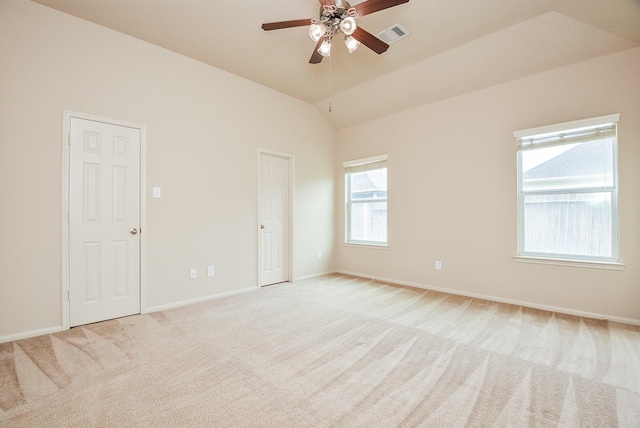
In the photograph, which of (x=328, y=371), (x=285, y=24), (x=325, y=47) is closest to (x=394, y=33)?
(x=325, y=47)

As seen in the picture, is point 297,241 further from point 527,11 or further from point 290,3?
point 527,11

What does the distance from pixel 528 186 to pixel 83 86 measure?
16.9ft

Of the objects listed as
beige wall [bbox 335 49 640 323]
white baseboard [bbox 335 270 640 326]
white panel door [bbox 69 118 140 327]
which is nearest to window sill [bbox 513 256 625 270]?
beige wall [bbox 335 49 640 323]

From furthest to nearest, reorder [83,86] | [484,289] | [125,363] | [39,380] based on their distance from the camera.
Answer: [484,289], [83,86], [125,363], [39,380]

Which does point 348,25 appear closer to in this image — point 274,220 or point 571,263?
point 274,220

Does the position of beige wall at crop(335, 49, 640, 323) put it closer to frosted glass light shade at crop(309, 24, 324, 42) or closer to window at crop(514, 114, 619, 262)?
window at crop(514, 114, 619, 262)

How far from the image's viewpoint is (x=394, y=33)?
3002 mm

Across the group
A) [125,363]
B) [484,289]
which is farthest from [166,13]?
[484,289]

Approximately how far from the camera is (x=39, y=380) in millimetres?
1904

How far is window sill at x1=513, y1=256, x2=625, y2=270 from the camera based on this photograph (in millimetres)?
2890

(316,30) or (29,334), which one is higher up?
(316,30)

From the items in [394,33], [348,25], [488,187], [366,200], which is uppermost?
[394,33]

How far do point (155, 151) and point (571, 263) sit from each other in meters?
4.96

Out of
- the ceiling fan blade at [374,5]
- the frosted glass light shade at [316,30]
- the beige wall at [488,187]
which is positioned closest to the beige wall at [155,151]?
the beige wall at [488,187]
